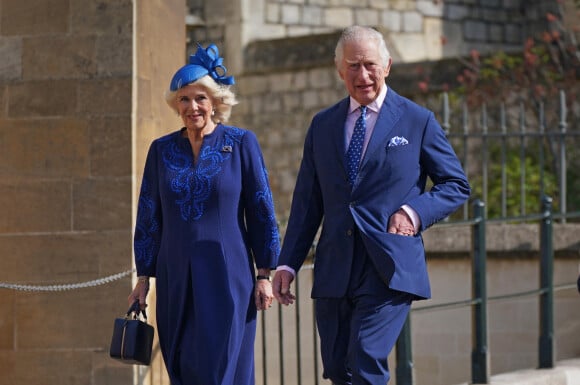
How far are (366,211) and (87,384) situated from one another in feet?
7.99

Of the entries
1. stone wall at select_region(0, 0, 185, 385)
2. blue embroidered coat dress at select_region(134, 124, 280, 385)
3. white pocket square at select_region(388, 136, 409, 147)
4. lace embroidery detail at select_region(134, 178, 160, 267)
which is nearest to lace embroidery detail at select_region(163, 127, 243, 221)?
blue embroidered coat dress at select_region(134, 124, 280, 385)

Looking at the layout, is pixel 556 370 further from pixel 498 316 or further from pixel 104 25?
pixel 104 25

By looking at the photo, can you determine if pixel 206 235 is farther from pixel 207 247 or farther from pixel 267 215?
pixel 267 215

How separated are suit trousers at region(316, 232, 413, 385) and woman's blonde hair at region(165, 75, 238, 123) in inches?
33.8

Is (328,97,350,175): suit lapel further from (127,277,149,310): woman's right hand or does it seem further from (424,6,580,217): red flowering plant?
(424,6,580,217): red flowering plant

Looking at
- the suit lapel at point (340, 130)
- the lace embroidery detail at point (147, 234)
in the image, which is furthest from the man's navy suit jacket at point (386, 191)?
the lace embroidery detail at point (147, 234)

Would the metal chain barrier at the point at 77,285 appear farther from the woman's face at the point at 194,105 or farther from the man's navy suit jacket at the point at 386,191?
the man's navy suit jacket at the point at 386,191

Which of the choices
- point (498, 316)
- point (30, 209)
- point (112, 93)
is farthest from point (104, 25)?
point (498, 316)

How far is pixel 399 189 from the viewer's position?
5.35m

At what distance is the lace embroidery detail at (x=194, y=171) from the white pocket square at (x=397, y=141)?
728mm

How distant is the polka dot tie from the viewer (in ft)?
17.6

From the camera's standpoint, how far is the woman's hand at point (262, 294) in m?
5.77

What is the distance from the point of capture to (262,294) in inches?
227

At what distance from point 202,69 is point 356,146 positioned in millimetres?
766
